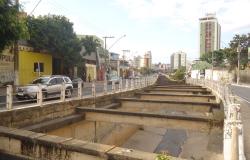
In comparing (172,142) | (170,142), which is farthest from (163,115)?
(172,142)

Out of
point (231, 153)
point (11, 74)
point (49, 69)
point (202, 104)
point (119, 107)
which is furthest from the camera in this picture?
point (49, 69)

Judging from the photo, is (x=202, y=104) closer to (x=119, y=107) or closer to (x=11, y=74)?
(x=119, y=107)

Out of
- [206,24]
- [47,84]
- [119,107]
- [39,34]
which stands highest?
[206,24]

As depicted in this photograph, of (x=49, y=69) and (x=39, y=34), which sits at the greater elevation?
(x=39, y=34)

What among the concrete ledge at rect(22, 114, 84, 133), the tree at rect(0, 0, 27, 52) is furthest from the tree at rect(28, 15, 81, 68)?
the concrete ledge at rect(22, 114, 84, 133)

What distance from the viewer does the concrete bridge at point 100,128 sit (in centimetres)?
750

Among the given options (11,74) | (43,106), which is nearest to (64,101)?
(43,106)

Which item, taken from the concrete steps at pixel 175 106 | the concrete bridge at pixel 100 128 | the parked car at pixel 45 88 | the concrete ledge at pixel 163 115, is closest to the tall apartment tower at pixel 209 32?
the concrete bridge at pixel 100 128

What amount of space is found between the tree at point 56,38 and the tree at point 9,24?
17726 mm

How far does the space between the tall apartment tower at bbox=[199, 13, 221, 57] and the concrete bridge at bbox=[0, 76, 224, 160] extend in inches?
4990

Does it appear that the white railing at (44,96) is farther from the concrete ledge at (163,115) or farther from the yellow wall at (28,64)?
the yellow wall at (28,64)

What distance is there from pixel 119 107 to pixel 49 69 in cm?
2423

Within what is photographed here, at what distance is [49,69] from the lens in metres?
43.2

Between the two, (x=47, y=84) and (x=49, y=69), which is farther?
(x=49, y=69)
